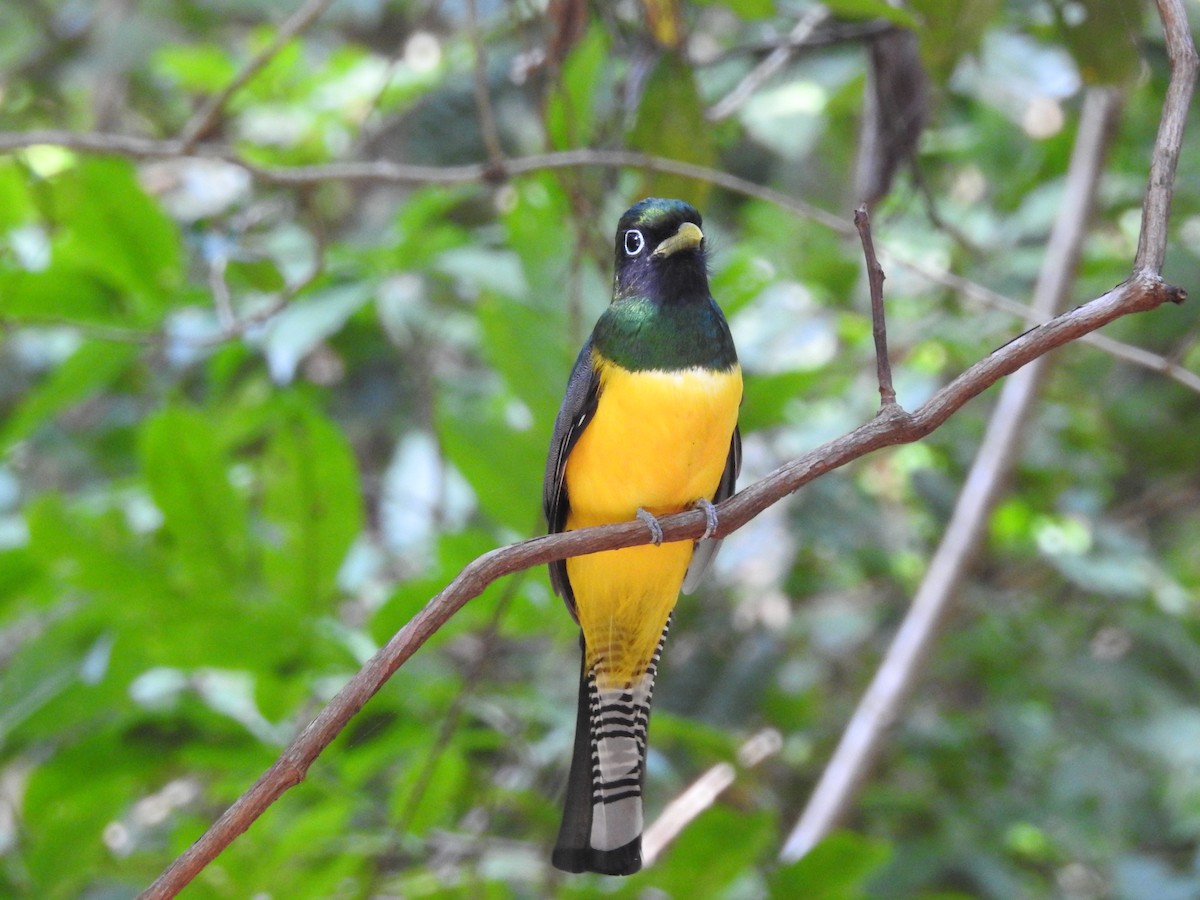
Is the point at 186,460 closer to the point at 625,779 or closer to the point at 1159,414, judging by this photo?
the point at 625,779

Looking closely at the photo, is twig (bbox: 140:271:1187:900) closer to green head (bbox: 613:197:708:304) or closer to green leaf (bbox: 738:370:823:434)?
green head (bbox: 613:197:708:304)

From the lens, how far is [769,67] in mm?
3215

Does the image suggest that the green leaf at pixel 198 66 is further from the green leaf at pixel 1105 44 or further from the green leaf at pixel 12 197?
the green leaf at pixel 1105 44

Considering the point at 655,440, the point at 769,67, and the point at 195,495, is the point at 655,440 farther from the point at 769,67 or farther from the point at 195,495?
the point at 769,67

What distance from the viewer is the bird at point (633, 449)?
7.37 feet

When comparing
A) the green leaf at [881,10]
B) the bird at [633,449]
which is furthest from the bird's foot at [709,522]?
the green leaf at [881,10]

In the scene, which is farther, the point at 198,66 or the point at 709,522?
the point at 198,66

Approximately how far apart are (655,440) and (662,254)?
0.32m

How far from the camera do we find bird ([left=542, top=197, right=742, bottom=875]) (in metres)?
2.25

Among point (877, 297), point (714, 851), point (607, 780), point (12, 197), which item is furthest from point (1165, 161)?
point (12, 197)

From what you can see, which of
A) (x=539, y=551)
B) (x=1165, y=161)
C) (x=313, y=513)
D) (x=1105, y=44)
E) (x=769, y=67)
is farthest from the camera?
(x=769, y=67)

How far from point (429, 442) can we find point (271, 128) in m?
1.47

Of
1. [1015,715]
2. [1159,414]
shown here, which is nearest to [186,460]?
[1015,715]

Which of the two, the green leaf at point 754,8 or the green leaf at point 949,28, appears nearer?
the green leaf at point 949,28
